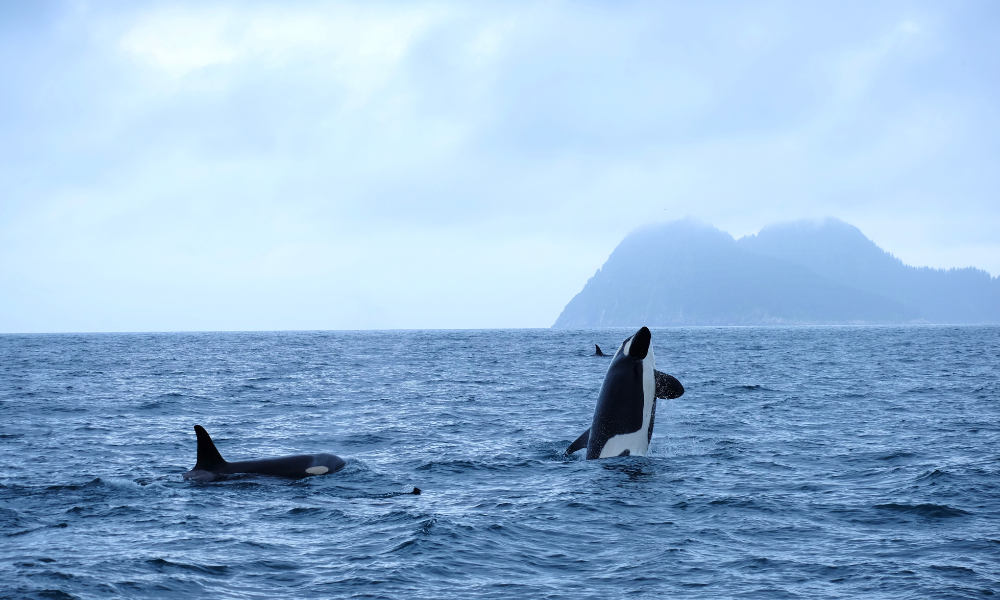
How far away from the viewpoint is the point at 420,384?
41.1 metres

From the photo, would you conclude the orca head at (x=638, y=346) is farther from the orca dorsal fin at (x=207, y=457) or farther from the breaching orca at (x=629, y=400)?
the orca dorsal fin at (x=207, y=457)

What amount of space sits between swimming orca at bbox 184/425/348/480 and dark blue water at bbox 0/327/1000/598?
38 cm

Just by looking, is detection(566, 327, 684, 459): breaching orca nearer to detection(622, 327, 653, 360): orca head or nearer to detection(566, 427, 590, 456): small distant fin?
detection(622, 327, 653, 360): orca head

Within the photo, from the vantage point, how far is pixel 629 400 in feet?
55.0

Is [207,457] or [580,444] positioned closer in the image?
[207,457]

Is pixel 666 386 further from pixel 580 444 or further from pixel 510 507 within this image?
pixel 510 507

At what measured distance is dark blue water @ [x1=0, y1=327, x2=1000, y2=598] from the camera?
962 cm

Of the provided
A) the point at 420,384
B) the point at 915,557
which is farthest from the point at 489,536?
the point at 420,384

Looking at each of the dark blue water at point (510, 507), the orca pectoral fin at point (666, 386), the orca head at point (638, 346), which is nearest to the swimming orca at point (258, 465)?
the dark blue water at point (510, 507)

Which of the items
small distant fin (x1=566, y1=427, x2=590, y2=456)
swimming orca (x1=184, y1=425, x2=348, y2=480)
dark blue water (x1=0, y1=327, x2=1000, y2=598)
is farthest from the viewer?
small distant fin (x1=566, y1=427, x2=590, y2=456)

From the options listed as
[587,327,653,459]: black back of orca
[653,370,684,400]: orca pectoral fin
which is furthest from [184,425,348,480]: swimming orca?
[653,370,684,400]: orca pectoral fin

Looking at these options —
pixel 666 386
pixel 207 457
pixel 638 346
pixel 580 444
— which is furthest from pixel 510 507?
pixel 207 457

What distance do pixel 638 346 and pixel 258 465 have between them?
7975 millimetres

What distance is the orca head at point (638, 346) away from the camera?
16.5 meters
